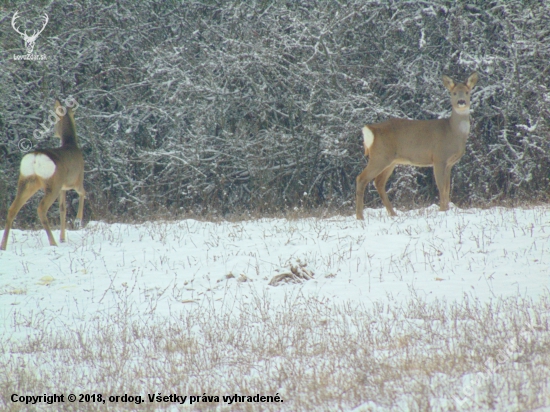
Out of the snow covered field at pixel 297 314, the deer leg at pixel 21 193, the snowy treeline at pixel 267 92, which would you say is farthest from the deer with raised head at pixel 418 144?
the deer leg at pixel 21 193

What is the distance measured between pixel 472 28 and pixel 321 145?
415 centimetres

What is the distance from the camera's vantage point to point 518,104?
42.9 feet

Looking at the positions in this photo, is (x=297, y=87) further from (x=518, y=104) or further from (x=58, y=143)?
(x=58, y=143)

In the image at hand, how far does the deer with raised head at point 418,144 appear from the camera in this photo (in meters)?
9.32

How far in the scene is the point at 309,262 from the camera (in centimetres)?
638

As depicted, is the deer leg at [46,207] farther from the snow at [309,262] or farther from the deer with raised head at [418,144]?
the deer with raised head at [418,144]

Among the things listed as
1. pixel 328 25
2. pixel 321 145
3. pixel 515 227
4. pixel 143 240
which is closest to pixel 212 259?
pixel 143 240

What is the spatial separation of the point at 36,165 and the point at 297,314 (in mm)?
4697

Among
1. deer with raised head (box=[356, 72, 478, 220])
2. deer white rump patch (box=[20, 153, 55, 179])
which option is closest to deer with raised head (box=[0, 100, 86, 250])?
deer white rump patch (box=[20, 153, 55, 179])

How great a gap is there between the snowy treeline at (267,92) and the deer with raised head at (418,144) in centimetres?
332

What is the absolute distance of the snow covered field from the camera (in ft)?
11.8

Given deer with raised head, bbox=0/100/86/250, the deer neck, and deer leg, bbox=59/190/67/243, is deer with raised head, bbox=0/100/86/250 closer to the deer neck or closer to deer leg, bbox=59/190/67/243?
deer leg, bbox=59/190/67/243

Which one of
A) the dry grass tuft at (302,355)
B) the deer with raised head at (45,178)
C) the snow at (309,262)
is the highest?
the deer with raised head at (45,178)

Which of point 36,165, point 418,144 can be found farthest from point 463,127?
point 36,165
